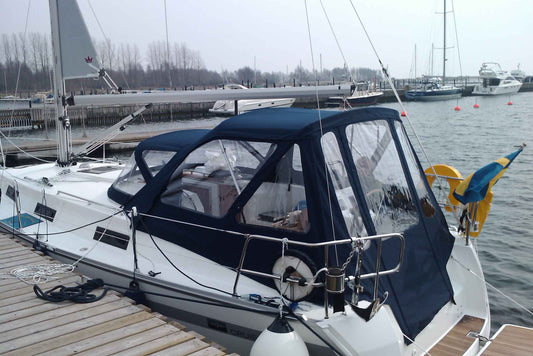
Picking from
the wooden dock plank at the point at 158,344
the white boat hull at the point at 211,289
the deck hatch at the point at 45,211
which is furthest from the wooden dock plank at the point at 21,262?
the wooden dock plank at the point at 158,344

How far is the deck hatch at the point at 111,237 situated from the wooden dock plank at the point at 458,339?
3.67m

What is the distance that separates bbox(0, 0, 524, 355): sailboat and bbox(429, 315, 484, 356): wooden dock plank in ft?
0.11

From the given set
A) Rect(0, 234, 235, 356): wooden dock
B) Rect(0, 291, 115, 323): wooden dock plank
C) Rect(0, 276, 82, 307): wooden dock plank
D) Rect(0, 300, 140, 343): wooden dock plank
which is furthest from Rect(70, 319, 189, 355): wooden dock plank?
Rect(0, 276, 82, 307): wooden dock plank

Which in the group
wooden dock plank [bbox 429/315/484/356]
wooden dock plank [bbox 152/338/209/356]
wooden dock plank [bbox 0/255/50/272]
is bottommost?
wooden dock plank [bbox 429/315/484/356]

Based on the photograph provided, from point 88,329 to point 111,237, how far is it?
5.90 feet

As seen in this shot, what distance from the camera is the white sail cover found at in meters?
8.65

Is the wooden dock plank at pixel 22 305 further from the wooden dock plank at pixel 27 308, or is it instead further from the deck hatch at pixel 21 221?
the deck hatch at pixel 21 221

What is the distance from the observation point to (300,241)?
4.61 metres

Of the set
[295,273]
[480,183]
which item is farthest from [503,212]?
[295,273]

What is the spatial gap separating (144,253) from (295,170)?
2.19m

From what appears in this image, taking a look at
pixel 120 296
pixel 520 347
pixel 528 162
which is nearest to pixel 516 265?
pixel 520 347

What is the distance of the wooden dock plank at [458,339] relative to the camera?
4691 millimetres

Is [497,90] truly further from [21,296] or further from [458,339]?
[21,296]

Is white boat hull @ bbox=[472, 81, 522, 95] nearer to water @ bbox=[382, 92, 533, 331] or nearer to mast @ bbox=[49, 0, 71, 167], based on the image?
water @ bbox=[382, 92, 533, 331]
